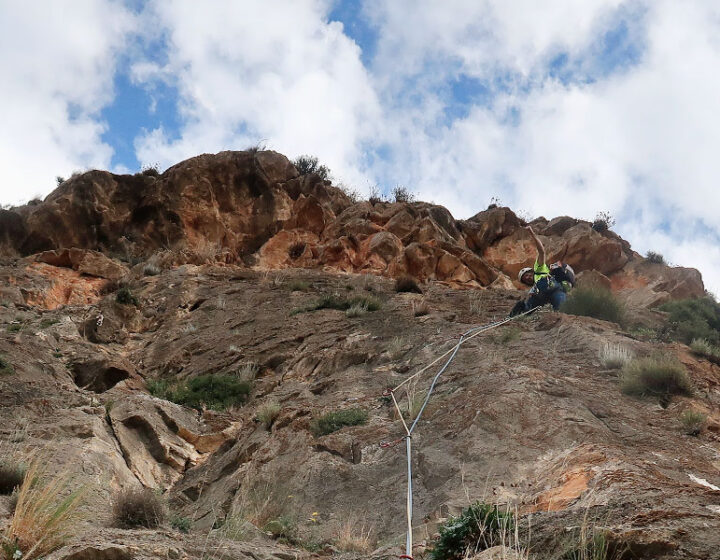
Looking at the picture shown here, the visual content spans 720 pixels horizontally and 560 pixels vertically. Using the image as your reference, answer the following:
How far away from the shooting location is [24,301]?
661 inches

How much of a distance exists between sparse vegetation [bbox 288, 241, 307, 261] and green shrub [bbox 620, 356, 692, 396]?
50.4ft

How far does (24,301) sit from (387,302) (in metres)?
8.56

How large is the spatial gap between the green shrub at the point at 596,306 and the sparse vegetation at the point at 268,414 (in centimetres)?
717

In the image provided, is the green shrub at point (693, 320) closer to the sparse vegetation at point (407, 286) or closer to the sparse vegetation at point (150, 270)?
the sparse vegetation at point (407, 286)

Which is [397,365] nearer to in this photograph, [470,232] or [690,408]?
[690,408]

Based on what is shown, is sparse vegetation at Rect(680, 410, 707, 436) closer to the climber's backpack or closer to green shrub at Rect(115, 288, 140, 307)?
the climber's backpack

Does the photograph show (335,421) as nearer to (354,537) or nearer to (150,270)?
(354,537)

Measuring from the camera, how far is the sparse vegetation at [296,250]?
76.0 feet

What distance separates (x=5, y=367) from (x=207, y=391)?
3.27 metres

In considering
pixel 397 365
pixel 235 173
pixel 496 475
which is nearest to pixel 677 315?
pixel 397 365

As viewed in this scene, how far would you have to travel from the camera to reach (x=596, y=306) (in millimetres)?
14406

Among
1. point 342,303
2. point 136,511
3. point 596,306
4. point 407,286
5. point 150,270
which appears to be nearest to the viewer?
point 136,511

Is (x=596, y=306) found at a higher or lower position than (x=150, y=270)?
lower

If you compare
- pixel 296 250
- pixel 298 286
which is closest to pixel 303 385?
pixel 298 286
